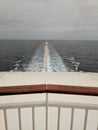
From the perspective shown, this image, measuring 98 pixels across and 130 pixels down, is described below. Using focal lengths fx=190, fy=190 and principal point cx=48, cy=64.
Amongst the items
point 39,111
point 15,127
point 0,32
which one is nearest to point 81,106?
point 15,127

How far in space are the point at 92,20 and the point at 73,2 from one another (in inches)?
52.0

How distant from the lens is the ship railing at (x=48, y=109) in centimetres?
113

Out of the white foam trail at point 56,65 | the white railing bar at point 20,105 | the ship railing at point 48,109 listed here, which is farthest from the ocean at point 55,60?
the white railing bar at point 20,105

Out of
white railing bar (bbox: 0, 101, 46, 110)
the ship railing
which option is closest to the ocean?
the ship railing

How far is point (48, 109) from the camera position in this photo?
8.23 ft

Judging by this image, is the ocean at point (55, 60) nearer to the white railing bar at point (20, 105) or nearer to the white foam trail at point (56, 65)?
the white foam trail at point (56, 65)

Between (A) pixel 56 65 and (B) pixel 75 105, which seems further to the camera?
→ (A) pixel 56 65

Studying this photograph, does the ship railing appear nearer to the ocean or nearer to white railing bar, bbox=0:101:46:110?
white railing bar, bbox=0:101:46:110

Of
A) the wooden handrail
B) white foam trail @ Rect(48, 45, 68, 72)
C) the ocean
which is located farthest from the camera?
the ocean

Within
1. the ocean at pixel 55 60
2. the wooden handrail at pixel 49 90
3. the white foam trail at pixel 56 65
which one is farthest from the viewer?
the ocean at pixel 55 60

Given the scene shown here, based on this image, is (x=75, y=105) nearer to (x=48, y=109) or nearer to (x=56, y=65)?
(x=48, y=109)

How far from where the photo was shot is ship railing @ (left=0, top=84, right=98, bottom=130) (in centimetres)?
113

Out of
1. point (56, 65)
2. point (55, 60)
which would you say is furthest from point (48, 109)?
point (55, 60)

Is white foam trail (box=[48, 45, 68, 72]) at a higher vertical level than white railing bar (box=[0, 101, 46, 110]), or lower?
lower
